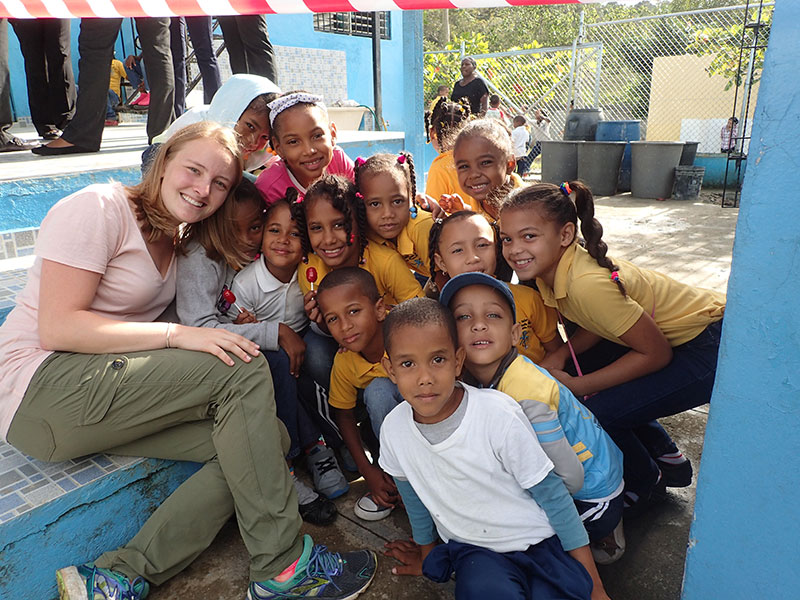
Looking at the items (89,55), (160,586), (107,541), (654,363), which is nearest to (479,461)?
(654,363)

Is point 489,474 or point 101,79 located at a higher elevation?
point 101,79

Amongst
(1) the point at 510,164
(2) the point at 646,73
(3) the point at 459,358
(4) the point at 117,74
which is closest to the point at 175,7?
(1) the point at 510,164

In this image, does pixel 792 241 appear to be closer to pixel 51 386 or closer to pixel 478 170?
pixel 478 170

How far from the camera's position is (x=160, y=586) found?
1.87 m

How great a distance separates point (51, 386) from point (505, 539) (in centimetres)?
135

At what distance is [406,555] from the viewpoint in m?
1.93

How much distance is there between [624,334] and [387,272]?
99cm

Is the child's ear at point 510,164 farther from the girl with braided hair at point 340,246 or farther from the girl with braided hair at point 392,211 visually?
the girl with braided hair at point 340,246

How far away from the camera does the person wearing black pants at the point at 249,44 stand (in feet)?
14.0

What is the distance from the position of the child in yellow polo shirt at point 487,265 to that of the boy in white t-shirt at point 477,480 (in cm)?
56

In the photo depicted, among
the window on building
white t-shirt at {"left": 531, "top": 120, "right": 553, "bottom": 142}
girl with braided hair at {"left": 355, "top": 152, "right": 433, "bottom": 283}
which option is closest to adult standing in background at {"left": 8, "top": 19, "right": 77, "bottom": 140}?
girl with braided hair at {"left": 355, "top": 152, "right": 433, "bottom": 283}

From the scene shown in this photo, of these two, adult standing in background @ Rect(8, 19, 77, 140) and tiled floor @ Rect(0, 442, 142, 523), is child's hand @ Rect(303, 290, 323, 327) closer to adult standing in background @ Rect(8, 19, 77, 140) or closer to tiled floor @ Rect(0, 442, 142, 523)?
tiled floor @ Rect(0, 442, 142, 523)

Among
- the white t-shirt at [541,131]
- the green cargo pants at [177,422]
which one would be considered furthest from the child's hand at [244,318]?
the white t-shirt at [541,131]

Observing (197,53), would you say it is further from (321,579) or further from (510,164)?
(321,579)
